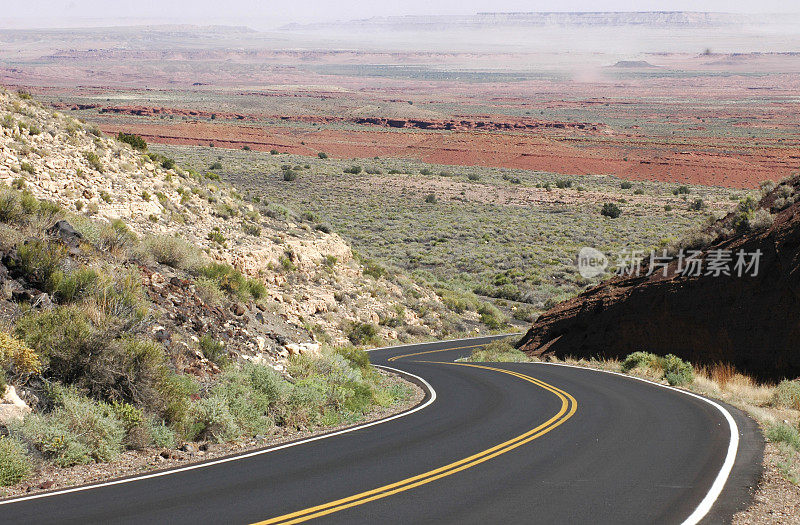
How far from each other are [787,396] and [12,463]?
44.0 ft

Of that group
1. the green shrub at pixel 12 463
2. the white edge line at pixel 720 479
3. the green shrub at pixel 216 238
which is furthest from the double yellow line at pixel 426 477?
the green shrub at pixel 216 238

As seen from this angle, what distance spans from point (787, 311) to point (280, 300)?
1761 cm

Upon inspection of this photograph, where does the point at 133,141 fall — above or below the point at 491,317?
above

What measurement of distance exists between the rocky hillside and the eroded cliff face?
910cm

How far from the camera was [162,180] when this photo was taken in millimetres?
30484

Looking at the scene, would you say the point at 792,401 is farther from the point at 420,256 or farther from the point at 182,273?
the point at 420,256

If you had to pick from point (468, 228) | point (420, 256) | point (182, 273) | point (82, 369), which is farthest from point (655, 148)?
point (82, 369)

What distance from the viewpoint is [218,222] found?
30.5 meters

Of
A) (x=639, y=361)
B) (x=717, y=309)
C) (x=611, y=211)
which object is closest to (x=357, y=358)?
(x=639, y=361)

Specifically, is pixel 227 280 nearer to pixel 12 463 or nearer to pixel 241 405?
pixel 241 405

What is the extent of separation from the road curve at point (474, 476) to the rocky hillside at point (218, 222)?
372 inches

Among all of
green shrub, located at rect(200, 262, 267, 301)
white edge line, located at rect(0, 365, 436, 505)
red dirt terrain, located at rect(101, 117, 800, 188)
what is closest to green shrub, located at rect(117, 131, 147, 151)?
green shrub, located at rect(200, 262, 267, 301)

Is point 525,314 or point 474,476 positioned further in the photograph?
point 525,314

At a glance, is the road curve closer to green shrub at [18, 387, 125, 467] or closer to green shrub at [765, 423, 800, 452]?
green shrub at [765, 423, 800, 452]
